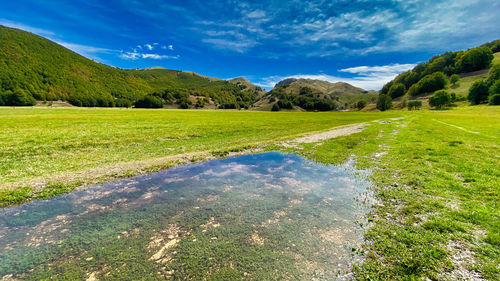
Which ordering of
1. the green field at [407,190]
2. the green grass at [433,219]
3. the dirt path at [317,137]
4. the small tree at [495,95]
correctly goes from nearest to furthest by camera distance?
the green grass at [433,219]
the green field at [407,190]
the dirt path at [317,137]
the small tree at [495,95]

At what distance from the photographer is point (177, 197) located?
10.4 meters

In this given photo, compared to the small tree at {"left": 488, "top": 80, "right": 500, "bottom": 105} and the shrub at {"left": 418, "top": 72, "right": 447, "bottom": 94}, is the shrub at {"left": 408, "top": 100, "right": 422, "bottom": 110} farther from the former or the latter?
the small tree at {"left": 488, "top": 80, "right": 500, "bottom": 105}

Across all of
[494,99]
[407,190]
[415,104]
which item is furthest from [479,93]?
[407,190]

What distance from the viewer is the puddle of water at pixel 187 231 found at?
5621 mm

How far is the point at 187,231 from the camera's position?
7402 millimetres

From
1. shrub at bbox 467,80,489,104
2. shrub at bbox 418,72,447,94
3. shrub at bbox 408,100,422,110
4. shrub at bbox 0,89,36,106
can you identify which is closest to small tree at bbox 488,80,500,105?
shrub at bbox 467,80,489,104

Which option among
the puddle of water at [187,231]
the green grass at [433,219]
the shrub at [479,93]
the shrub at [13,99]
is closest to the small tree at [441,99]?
the shrub at [479,93]

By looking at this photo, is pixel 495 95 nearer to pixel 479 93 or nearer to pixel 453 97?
pixel 479 93

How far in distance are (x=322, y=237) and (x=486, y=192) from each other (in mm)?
9478

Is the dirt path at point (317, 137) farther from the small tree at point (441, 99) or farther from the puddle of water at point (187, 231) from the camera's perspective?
the small tree at point (441, 99)

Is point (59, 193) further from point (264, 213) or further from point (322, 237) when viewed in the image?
point (322, 237)

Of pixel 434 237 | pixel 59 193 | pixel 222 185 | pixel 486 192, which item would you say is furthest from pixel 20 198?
pixel 486 192

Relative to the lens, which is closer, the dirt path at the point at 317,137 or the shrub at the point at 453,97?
the dirt path at the point at 317,137

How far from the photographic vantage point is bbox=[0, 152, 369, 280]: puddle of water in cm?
562
